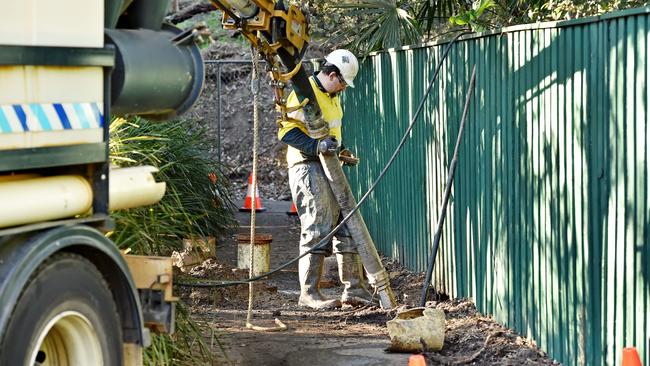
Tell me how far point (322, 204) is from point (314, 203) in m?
0.07

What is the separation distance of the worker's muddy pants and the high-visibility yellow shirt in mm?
118

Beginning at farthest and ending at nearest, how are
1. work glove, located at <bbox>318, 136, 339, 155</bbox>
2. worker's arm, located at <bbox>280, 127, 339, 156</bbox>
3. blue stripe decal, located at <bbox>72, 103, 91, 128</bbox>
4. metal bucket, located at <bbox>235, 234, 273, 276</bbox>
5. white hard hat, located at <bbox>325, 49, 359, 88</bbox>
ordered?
metal bucket, located at <bbox>235, 234, 273, 276</bbox> → white hard hat, located at <bbox>325, 49, 359, 88</bbox> → worker's arm, located at <bbox>280, 127, 339, 156</bbox> → work glove, located at <bbox>318, 136, 339, 155</bbox> → blue stripe decal, located at <bbox>72, 103, 91, 128</bbox>

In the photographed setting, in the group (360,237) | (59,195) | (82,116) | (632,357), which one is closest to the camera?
(59,195)

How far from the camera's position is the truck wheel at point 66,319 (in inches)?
179

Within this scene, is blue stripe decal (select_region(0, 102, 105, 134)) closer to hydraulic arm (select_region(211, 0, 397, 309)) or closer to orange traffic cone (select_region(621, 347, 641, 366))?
orange traffic cone (select_region(621, 347, 641, 366))

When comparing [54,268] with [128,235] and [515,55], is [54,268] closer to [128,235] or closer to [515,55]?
[128,235]

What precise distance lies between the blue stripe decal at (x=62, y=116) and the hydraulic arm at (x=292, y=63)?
10.6 ft

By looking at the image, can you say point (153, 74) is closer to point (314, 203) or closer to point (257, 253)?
point (314, 203)

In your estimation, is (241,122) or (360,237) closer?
(360,237)

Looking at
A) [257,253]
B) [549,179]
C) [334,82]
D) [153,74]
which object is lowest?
[257,253]

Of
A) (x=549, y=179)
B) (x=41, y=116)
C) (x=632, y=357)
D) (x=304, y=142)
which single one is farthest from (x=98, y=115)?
(x=304, y=142)

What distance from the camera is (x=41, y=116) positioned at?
184 inches

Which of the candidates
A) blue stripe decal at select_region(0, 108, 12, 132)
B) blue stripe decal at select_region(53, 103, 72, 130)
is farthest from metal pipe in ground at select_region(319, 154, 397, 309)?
blue stripe decal at select_region(0, 108, 12, 132)

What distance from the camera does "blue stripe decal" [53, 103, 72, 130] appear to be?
4770 millimetres
